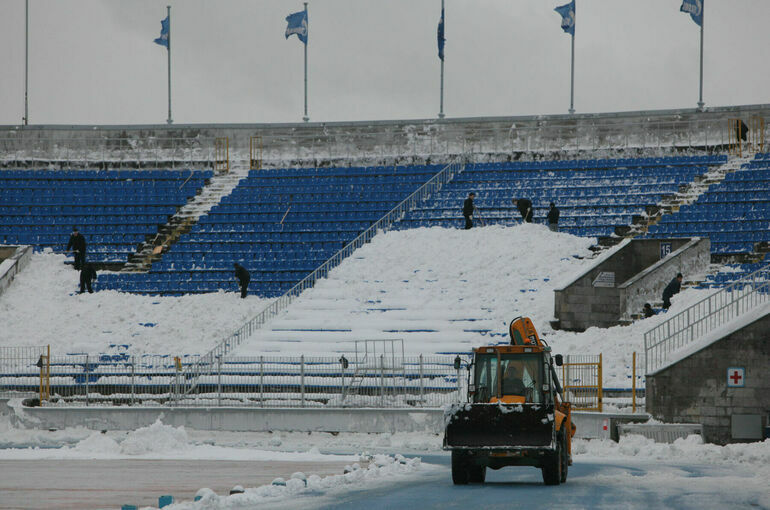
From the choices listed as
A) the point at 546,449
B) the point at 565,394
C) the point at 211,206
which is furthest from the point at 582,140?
the point at 546,449

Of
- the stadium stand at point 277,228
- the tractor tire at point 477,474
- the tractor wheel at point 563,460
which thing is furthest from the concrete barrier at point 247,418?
the tractor wheel at point 563,460

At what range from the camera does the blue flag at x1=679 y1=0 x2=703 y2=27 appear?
46125 mm

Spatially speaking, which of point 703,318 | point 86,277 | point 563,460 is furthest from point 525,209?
point 563,460

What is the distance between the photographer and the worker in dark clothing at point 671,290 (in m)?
29.1

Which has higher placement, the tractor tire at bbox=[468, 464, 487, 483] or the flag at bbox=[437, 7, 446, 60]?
the flag at bbox=[437, 7, 446, 60]

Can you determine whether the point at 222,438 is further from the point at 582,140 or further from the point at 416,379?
the point at 582,140

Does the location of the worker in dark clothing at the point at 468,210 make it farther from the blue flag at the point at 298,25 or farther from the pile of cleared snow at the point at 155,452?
the blue flag at the point at 298,25

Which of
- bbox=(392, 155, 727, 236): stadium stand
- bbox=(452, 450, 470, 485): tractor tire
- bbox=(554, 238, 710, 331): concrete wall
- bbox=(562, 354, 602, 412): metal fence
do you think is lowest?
bbox=(452, 450, 470, 485): tractor tire

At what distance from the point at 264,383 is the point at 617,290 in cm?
934

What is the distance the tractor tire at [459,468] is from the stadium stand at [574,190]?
63.4ft

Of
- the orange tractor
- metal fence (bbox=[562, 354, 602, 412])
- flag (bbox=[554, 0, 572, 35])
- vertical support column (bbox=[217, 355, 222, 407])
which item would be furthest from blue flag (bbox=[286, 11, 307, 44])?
the orange tractor

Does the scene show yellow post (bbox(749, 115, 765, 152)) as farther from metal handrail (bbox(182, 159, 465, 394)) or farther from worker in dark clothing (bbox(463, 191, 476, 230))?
worker in dark clothing (bbox(463, 191, 476, 230))

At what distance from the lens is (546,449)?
53.3ft

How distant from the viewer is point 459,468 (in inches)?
659
